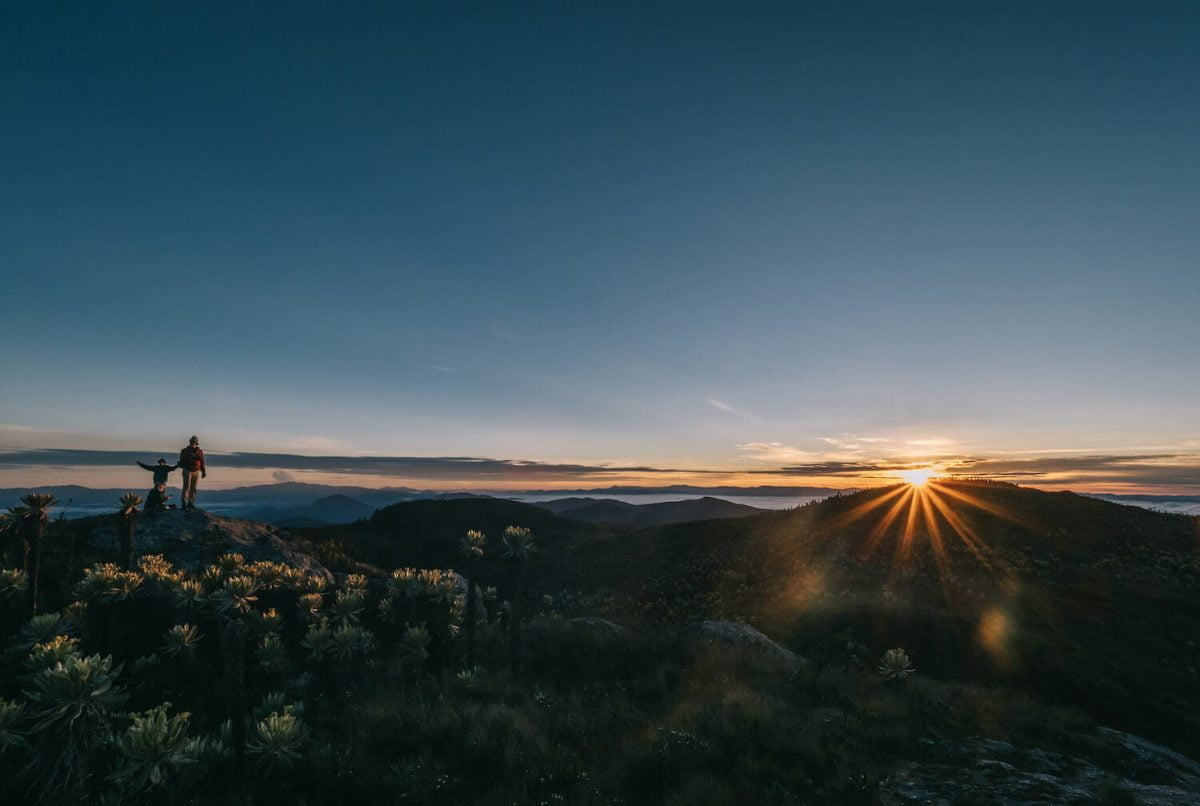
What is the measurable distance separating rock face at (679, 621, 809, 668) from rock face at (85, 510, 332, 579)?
12.9 m

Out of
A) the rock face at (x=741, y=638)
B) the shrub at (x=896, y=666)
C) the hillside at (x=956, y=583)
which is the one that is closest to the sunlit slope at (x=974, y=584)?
the hillside at (x=956, y=583)

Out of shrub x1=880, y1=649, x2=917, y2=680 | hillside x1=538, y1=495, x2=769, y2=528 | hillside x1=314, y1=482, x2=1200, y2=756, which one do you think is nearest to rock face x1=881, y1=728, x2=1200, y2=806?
shrub x1=880, y1=649, x2=917, y2=680

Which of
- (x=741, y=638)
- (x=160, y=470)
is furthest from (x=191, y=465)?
(x=741, y=638)

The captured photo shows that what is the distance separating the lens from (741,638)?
1664 cm

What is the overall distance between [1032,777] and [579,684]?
9.29 meters

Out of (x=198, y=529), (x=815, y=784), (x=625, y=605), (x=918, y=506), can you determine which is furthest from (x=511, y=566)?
(x=918, y=506)

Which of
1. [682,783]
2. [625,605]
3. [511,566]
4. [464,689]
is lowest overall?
[625,605]

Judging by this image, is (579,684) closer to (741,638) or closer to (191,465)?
(741,638)

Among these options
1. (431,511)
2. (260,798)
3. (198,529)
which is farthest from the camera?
(431,511)

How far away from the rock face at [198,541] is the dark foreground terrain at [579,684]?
0.13 meters

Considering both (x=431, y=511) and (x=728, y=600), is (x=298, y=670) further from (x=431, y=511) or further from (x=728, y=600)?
(x=431, y=511)

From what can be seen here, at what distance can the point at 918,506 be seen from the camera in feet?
118

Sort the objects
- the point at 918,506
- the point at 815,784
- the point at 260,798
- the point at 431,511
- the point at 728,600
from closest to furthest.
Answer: the point at 260,798, the point at 815,784, the point at 728,600, the point at 918,506, the point at 431,511

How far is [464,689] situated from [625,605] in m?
18.3
